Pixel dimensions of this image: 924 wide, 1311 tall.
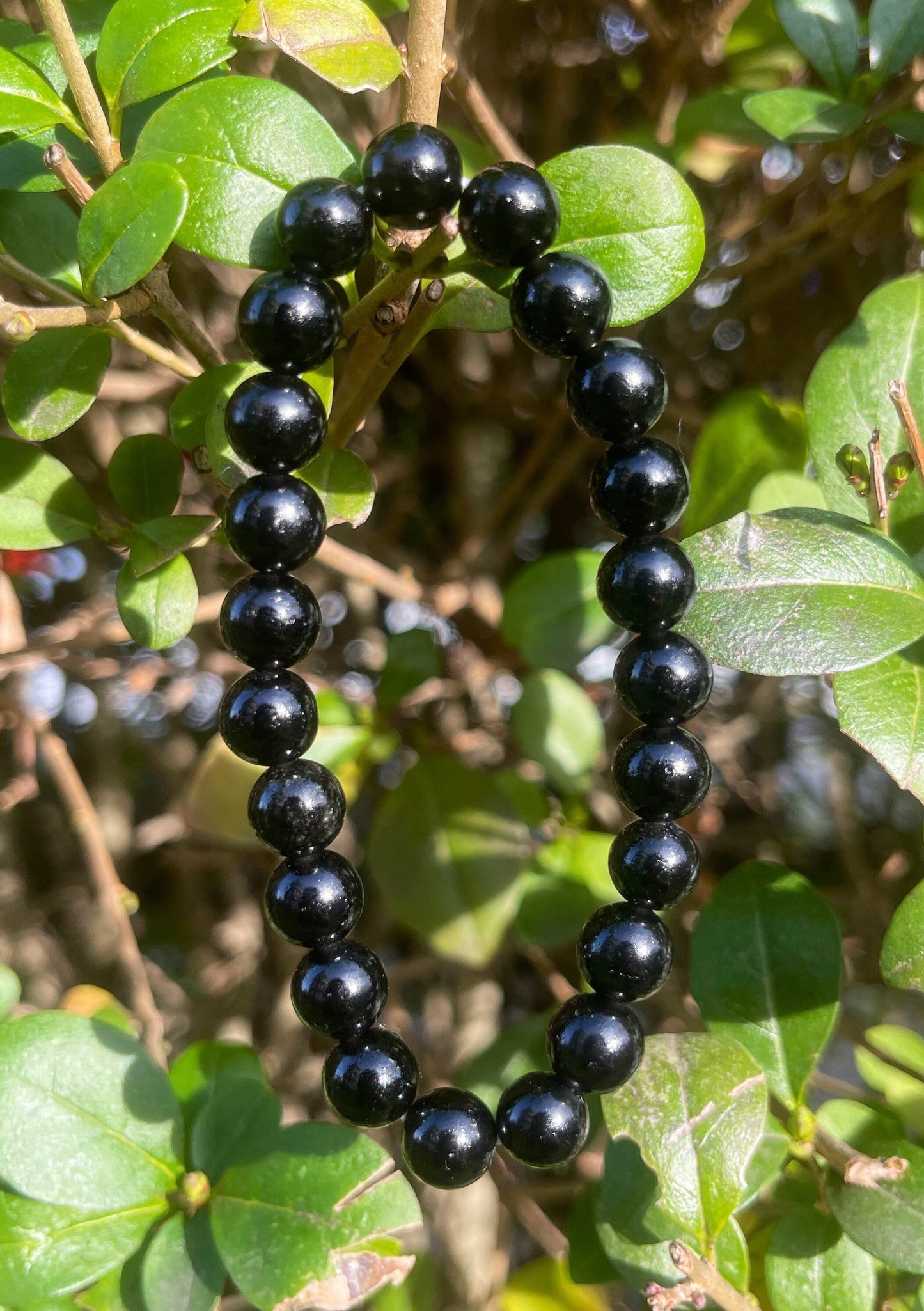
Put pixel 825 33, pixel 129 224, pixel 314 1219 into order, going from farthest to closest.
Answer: pixel 825 33 → pixel 314 1219 → pixel 129 224

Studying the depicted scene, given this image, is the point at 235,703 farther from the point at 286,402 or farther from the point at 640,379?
the point at 640,379

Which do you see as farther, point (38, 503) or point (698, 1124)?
point (38, 503)

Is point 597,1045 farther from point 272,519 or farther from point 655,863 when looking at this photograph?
point 272,519

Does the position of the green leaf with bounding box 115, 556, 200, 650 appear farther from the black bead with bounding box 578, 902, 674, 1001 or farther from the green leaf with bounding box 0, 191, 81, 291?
the black bead with bounding box 578, 902, 674, 1001

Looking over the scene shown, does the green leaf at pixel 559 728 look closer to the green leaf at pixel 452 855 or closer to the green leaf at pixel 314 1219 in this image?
the green leaf at pixel 452 855

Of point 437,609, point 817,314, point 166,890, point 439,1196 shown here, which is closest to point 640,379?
point 437,609

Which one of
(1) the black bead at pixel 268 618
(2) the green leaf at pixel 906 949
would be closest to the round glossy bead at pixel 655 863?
(2) the green leaf at pixel 906 949

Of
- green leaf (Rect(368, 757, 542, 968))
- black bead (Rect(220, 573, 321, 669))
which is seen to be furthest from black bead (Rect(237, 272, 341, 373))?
green leaf (Rect(368, 757, 542, 968))

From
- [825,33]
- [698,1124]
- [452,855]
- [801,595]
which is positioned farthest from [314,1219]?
[825,33]
